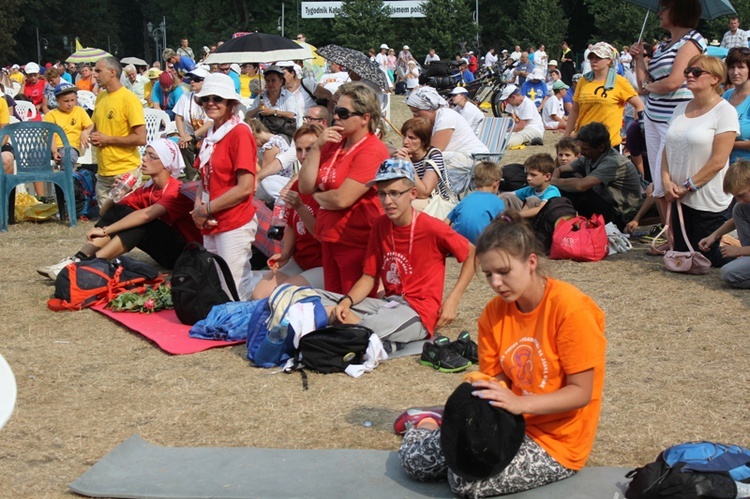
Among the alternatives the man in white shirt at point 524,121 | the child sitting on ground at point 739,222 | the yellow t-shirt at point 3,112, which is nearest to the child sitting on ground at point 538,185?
the child sitting on ground at point 739,222

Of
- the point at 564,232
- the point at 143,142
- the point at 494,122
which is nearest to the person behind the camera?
the point at 564,232

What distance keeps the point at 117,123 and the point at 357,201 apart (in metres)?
4.51

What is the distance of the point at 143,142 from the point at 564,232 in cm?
435

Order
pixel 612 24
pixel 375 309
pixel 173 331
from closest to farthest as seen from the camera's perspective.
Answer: pixel 375 309
pixel 173 331
pixel 612 24

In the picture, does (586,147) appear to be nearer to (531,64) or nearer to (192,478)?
(192,478)

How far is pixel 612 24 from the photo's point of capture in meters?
41.6

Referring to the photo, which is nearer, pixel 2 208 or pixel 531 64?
pixel 2 208

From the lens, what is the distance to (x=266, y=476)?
3.95m

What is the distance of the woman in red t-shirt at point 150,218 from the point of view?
24.2 ft

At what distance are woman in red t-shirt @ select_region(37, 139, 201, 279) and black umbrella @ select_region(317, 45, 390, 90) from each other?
236cm

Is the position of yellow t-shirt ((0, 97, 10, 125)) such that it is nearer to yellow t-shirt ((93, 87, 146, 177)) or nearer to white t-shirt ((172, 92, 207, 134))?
white t-shirt ((172, 92, 207, 134))

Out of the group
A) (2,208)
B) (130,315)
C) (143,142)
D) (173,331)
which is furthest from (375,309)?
(2,208)

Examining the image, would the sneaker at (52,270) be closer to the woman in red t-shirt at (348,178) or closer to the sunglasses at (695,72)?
the woman in red t-shirt at (348,178)

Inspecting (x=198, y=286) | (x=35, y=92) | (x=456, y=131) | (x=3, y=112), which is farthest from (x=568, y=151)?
(x=35, y=92)
